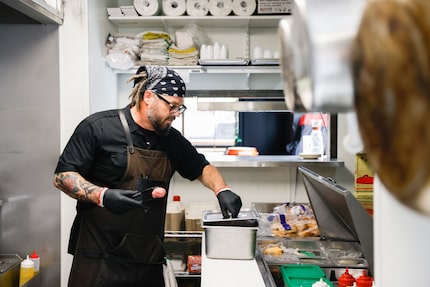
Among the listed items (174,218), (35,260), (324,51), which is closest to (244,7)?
(174,218)

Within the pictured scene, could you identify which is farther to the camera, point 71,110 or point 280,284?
point 71,110

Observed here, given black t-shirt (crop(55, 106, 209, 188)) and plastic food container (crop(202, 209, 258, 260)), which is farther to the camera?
black t-shirt (crop(55, 106, 209, 188))

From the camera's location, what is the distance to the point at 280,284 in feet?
6.83

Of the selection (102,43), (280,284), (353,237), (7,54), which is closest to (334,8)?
(280,284)

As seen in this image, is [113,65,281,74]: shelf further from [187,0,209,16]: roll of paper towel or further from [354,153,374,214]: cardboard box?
[354,153,374,214]: cardboard box

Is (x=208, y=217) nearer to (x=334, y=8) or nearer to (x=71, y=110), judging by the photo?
(x=71, y=110)

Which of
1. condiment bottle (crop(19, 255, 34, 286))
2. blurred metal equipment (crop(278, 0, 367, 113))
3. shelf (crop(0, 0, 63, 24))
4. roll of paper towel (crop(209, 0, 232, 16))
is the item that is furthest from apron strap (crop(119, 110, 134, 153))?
blurred metal equipment (crop(278, 0, 367, 113))

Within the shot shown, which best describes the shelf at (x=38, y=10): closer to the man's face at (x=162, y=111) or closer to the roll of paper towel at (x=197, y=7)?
the man's face at (x=162, y=111)

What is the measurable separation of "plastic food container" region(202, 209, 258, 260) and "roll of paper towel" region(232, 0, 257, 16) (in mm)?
2002

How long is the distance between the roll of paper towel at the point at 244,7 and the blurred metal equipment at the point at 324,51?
10.6 feet

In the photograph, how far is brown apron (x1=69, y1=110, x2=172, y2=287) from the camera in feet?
7.49

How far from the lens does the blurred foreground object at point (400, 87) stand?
1.01 ft

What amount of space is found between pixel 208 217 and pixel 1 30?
1929mm

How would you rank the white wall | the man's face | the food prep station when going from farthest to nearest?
the white wall < the man's face < the food prep station
